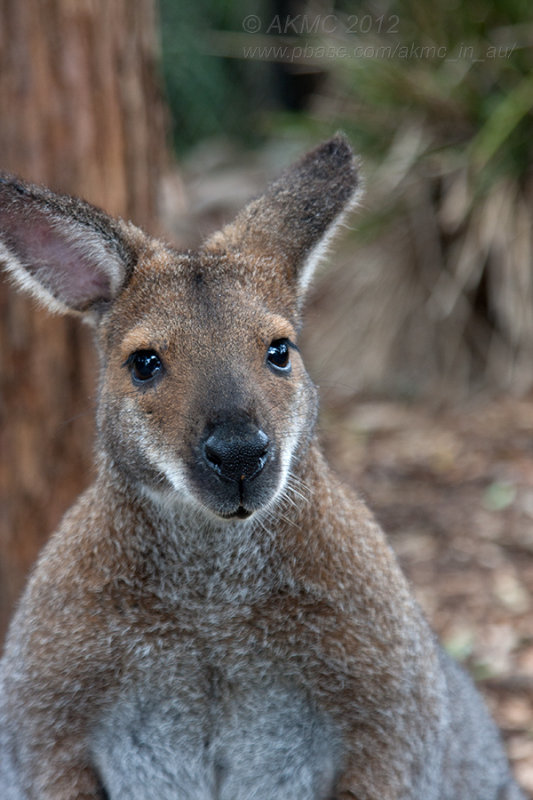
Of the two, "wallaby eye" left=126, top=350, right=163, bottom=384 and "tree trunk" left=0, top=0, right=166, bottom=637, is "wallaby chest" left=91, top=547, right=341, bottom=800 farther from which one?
"tree trunk" left=0, top=0, right=166, bottom=637

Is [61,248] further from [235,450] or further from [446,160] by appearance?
[446,160]

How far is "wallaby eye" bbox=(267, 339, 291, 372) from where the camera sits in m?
3.32

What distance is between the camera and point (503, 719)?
5137 mm

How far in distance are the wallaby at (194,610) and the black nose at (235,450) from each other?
0.24 meters

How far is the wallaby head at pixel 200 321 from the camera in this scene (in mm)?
3023

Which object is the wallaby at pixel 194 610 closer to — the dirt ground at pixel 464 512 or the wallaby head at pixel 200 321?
the wallaby head at pixel 200 321

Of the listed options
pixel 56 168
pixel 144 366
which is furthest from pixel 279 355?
pixel 56 168

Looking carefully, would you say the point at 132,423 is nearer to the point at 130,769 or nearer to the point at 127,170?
the point at 130,769

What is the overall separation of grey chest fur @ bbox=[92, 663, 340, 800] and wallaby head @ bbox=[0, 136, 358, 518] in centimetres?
65

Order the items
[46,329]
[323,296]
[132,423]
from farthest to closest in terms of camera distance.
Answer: [323,296], [46,329], [132,423]

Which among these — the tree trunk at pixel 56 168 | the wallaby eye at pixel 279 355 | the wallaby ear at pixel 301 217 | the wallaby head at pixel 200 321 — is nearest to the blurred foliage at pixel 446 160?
the tree trunk at pixel 56 168

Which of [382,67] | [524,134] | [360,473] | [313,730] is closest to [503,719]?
[313,730]

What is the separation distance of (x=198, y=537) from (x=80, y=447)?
6.92ft

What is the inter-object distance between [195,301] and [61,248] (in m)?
0.53
